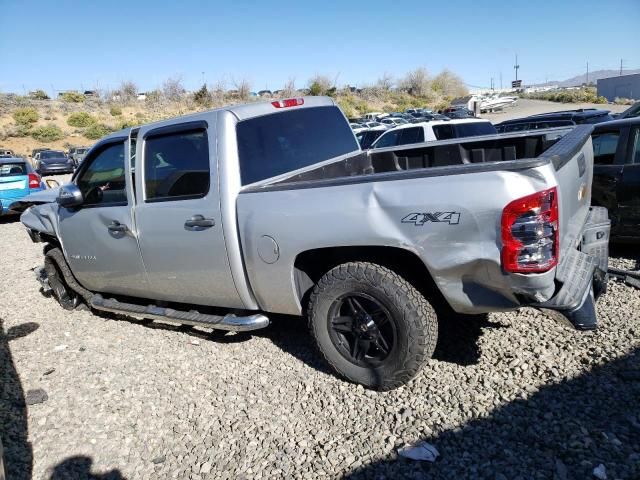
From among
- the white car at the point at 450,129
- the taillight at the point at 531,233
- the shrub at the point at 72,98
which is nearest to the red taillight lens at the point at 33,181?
the white car at the point at 450,129

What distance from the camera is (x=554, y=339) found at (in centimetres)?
360

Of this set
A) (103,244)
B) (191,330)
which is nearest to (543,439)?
(191,330)

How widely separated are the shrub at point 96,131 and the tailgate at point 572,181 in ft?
151

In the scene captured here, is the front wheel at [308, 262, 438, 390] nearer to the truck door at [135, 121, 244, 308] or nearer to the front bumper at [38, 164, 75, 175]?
the truck door at [135, 121, 244, 308]

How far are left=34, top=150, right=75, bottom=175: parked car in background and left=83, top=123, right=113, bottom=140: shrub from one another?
17.7 meters

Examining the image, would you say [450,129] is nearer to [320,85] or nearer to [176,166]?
[176,166]

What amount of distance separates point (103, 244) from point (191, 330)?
44.8 inches

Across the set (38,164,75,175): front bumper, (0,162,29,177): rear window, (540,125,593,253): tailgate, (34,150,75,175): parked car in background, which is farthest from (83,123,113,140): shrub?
(540,125,593,253): tailgate

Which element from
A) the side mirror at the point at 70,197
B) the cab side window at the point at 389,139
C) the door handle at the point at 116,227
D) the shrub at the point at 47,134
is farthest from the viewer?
the shrub at the point at 47,134

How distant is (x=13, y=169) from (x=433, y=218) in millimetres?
12846

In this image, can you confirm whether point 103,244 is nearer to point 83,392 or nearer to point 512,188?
point 83,392

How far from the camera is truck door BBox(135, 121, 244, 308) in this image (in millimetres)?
3510

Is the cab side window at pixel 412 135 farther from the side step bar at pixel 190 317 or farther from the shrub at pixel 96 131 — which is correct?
the shrub at pixel 96 131

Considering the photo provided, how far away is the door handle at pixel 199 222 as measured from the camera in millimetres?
3466
